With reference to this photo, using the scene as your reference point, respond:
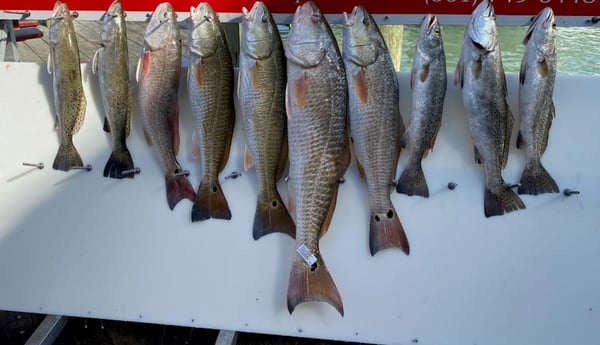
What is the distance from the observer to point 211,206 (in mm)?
2176

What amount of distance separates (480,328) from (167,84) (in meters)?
1.67

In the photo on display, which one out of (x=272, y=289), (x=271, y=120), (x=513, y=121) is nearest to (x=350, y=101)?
(x=271, y=120)

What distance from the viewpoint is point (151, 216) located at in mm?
2236

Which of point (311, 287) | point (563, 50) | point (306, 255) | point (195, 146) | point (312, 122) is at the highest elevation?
point (312, 122)

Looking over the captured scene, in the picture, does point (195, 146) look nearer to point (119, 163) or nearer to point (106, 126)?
point (119, 163)

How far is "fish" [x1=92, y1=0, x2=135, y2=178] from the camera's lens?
2188mm

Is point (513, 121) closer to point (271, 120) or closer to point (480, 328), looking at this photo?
point (480, 328)

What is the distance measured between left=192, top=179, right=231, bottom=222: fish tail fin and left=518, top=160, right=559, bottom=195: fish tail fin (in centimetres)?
128

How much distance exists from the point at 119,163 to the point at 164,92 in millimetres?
400

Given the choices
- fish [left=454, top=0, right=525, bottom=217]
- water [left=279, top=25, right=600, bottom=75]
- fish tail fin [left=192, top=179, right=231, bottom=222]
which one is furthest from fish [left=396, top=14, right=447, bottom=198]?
water [left=279, top=25, right=600, bottom=75]

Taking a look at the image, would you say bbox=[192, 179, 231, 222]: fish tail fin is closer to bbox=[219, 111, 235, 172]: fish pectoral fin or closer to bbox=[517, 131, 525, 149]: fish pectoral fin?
bbox=[219, 111, 235, 172]: fish pectoral fin

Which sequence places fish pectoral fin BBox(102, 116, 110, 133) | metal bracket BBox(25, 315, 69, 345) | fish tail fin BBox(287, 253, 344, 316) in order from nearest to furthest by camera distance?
fish tail fin BBox(287, 253, 344, 316)
metal bracket BBox(25, 315, 69, 345)
fish pectoral fin BBox(102, 116, 110, 133)

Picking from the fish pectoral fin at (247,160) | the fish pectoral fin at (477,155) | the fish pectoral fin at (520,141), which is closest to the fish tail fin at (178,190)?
the fish pectoral fin at (247,160)

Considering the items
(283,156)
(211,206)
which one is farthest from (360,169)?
(211,206)
